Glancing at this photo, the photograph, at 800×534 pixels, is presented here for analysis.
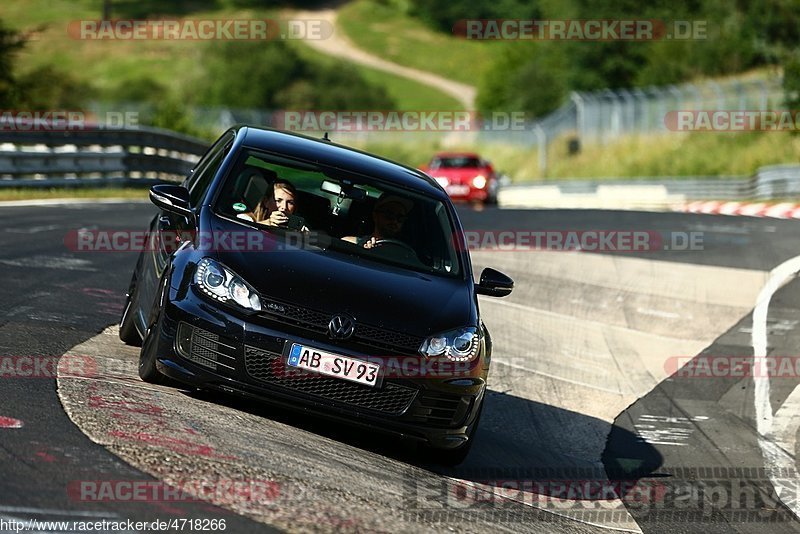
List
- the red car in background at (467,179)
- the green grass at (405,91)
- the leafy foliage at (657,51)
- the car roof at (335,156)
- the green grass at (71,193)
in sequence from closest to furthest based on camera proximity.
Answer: the car roof at (335,156) < the green grass at (71,193) < the red car in background at (467,179) < the leafy foliage at (657,51) < the green grass at (405,91)

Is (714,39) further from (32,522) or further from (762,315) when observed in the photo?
(32,522)

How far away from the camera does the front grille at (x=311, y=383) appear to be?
20.6 ft

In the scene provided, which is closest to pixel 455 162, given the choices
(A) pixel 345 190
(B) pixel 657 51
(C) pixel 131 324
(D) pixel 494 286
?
(C) pixel 131 324

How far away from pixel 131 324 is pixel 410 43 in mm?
115045

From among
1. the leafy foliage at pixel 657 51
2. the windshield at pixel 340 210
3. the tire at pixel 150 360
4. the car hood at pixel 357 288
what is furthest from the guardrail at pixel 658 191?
the tire at pixel 150 360

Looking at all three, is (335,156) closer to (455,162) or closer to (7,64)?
(455,162)

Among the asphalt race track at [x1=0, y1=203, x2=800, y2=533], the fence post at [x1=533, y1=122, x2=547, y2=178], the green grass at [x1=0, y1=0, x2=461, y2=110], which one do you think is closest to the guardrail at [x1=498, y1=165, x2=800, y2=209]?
the fence post at [x1=533, y1=122, x2=547, y2=178]

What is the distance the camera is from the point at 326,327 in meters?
6.32

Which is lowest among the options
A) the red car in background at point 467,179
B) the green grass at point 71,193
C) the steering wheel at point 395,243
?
the red car in background at point 467,179

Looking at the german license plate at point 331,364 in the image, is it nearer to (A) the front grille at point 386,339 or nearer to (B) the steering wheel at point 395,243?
Answer: (A) the front grille at point 386,339

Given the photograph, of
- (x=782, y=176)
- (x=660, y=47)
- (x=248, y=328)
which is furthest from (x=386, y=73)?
(x=248, y=328)

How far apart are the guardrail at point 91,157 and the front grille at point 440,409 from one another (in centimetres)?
1614

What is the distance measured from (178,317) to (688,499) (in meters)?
3.02

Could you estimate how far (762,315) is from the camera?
43.2 feet
